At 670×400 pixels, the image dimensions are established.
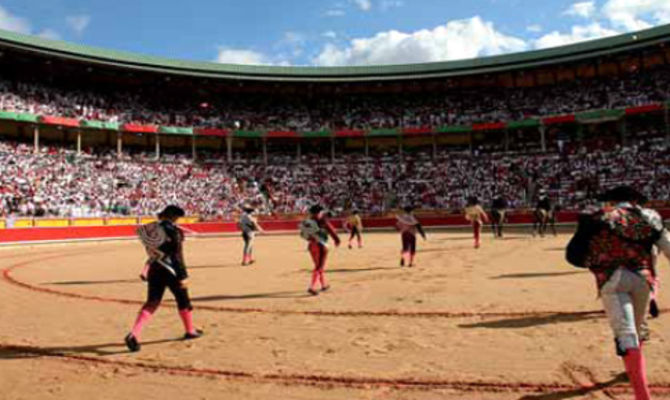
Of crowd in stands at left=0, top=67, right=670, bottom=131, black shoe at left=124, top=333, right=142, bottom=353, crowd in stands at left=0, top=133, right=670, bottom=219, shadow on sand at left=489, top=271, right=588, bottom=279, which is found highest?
crowd in stands at left=0, top=67, right=670, bottom=131

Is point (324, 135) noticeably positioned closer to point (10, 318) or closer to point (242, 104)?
point (242, 104)

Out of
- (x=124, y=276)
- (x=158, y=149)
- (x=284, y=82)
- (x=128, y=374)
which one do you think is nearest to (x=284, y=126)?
(x=284, y=82)

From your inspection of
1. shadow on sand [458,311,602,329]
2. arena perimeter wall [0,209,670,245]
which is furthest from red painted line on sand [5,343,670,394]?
arena perimeter wall [0,209,670,245]

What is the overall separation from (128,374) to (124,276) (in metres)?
8.47

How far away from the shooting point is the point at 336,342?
19.1 feet

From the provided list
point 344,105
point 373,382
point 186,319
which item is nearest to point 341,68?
point 344,105

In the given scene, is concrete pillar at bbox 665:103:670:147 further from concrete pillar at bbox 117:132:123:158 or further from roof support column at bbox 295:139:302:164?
concrete pillar at bbox 117:132:123:158

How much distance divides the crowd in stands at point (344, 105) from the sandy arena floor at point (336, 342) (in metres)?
34.4

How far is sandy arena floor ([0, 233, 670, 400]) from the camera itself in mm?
4387

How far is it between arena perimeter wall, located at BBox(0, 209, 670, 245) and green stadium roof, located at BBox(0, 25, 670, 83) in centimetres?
1569

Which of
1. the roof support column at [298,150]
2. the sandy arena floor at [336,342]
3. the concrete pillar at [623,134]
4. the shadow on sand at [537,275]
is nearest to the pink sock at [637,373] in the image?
the sandy arena floor at [336,342]

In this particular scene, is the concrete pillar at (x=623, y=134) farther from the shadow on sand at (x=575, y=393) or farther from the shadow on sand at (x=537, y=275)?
the shadow on sand at (x=575, y=393)

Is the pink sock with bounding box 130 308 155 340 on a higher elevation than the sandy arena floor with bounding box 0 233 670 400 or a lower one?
higher

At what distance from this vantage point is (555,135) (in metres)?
44.8
